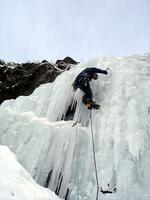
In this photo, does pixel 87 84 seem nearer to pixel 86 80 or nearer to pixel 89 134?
pixel 86 80

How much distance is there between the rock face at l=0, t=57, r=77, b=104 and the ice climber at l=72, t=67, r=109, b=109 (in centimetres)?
557

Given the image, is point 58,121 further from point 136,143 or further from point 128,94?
point 136,143

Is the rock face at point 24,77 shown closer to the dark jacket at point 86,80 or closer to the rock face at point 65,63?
the rock face at point 65,63

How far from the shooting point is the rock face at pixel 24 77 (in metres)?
15.0

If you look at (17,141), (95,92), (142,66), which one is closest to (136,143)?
(95,92)

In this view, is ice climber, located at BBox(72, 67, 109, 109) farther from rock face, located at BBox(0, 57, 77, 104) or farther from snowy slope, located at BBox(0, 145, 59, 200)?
rock face, located at BBox(0, 57, 77, 104)

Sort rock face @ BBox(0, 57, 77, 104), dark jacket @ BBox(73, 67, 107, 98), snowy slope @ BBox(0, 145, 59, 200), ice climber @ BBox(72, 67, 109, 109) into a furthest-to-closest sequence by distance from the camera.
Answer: rock face @ BBox(0, 57, 77, 104)
dark jacket @ BBox(73, 67, 107, 98)
ice climber @ BBox(72, 67, 109, 109)
snowy slope @ BBox(0, 145, 59, 200)

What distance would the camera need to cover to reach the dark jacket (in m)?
8.84

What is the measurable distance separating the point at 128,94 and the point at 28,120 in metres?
2.94

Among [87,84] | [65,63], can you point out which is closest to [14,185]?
[87,84]

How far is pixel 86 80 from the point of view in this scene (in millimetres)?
8883

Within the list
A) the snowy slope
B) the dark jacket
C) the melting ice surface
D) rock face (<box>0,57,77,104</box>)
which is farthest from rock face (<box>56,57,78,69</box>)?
the snowy slope

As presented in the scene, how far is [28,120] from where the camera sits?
31.4 feet

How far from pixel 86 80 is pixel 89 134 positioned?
4.94ft
